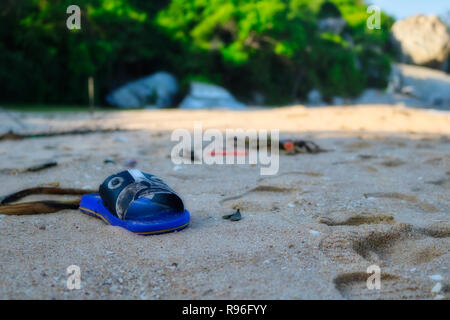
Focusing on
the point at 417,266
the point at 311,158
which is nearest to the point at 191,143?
the point at 311,158

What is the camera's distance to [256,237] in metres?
1.71

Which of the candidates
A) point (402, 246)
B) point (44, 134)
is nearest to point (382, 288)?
point (402, 246)

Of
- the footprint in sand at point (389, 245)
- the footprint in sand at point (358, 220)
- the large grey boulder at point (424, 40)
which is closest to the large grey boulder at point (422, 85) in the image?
the large grey boulder at point (424, 40)

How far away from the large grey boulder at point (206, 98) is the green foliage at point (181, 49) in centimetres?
68

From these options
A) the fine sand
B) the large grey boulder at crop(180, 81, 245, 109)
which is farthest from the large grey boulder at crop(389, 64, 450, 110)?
the fine sand

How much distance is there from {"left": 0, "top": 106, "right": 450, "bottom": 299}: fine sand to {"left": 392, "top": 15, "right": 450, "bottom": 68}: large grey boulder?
22756mm

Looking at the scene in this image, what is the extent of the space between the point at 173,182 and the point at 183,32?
38.9ft

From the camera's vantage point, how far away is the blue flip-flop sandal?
1732mm

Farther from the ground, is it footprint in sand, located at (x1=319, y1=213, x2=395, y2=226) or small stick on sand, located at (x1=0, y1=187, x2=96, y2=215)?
small stick on sand, located at (x1=0, y1=187, x2=96, y2=215)

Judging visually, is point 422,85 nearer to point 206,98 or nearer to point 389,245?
point 206,98

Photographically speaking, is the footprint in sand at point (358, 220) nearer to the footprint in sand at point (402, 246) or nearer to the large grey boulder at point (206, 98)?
the footprint in sand at point (402, 246)

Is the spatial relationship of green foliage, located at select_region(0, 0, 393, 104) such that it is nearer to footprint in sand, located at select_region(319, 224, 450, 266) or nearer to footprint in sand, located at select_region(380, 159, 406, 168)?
footprint in sand, located at select_region(380, 159, 406, 168)

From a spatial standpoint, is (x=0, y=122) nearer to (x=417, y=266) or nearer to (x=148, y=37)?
(x=417, y=266)

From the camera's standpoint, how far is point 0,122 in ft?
18.2
